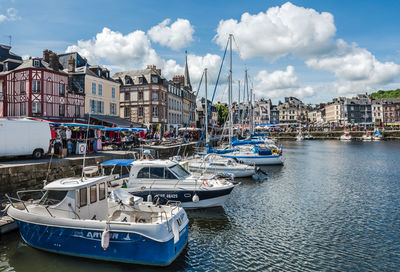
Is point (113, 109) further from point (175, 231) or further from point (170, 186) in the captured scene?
point (175, 231)

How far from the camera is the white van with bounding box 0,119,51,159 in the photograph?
16.1 metres

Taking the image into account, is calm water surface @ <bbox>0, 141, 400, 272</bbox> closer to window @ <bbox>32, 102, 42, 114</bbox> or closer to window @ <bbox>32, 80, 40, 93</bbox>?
window @ <bbox>32, 102, 42, 114</bbox>

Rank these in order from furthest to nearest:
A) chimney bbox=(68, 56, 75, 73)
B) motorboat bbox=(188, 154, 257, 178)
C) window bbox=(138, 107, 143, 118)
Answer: window bbox=(138, 107, 143, 118) → chimney bbox=(68, 56, 75, 73) → motorboat bbox=(188, 154, 257, 178)

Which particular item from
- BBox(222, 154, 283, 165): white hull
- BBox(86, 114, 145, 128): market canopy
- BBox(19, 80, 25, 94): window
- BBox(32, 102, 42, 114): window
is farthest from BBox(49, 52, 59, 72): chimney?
BBox(222, 154, 283, 165): white hull

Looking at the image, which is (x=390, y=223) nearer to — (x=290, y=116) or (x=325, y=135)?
(x=325, y=135)

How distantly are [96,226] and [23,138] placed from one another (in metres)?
11.6

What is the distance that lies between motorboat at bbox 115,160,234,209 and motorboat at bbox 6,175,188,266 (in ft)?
10.9

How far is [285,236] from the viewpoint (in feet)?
37.6

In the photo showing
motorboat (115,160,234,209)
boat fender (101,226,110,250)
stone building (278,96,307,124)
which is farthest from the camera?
stone building (278,96,307,124)

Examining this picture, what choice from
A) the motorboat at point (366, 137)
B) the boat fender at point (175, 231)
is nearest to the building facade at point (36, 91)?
the boat fender at point (175, 231)

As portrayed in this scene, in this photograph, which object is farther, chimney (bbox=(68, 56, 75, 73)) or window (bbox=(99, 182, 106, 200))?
chimney (bbox=(68, 56, 75, 73))

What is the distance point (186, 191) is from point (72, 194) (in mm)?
5884

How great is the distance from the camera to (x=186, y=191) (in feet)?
45.4

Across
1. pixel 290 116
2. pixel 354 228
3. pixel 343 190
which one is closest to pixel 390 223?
pixel 354 228
